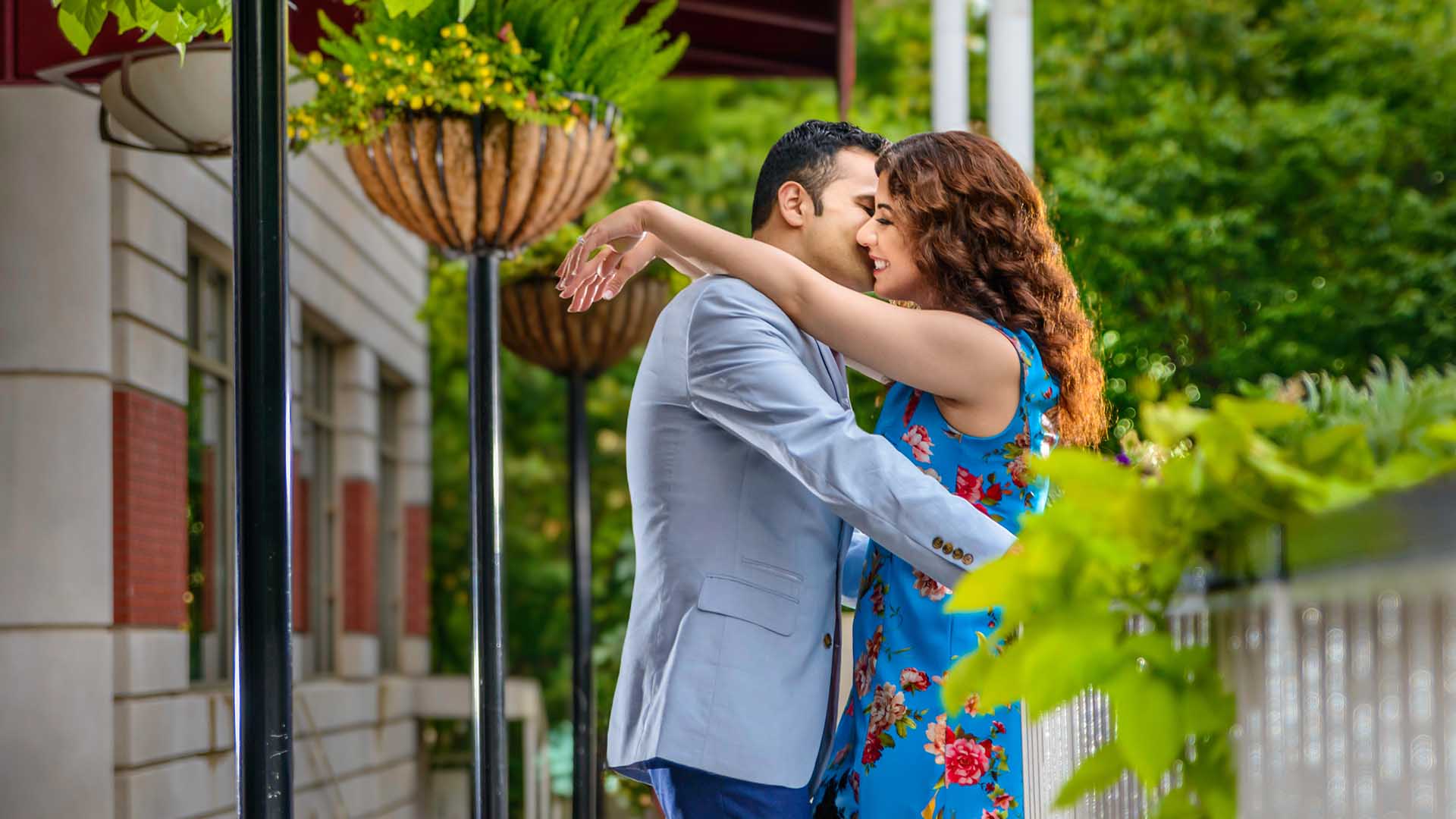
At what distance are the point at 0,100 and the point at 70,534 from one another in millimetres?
1449

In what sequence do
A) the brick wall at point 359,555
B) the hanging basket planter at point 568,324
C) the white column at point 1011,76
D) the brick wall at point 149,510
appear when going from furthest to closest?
the brick wall at point 359,555, the hanging basket planter at point 568,324, the white column at point 1011,76, the brick wall at point 149,510

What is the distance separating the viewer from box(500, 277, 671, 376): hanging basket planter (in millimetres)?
6008

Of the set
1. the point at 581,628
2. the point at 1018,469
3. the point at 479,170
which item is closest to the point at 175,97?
the point at 479,170

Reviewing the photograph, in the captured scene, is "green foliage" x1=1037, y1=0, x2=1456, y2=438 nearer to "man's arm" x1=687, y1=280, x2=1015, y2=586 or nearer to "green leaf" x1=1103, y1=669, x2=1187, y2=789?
"man's arm" x1=687, y1=280, x2=1015, y2=586

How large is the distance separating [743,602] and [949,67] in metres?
4.58

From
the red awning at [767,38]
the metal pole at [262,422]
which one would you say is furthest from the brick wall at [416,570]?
the metal pole at [262,422]

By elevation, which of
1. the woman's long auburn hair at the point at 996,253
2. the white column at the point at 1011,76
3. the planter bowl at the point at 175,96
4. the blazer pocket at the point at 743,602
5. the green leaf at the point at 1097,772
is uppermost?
the white column at the point at 1011,76

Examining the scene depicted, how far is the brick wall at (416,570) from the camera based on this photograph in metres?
11.5

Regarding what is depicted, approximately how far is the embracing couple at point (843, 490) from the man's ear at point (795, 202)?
188 mm

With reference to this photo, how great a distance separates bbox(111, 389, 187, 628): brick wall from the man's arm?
3.75 metres

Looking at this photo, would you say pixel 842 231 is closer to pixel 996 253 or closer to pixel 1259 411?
pixel 996 253

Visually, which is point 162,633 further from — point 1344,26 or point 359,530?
point 1344,26

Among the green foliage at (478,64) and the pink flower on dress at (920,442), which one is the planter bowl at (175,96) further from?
the pink flower on dress at (920,442)

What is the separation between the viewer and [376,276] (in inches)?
406
